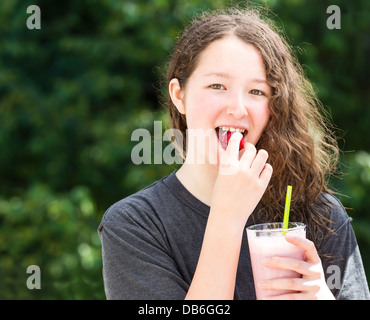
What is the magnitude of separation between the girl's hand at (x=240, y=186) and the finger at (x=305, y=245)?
0.13 meters

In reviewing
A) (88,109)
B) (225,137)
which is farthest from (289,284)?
(88,109)

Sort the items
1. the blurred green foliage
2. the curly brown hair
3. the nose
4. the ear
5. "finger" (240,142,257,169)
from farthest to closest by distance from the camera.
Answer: the blurred green foliage, the ear, the curly brown hair, the nose, "finger" (240,142,257,169)

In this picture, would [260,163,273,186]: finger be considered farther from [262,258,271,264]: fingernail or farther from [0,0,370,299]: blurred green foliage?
[0,0,370,299]: blurred green foliage

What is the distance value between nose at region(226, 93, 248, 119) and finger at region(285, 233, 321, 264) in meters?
0.40

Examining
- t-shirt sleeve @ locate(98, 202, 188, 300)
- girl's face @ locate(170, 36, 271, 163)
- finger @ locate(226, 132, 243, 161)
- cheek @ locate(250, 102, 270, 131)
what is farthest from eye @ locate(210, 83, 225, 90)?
t-shirt sleeve @ locate(98, 202, 188, 300)

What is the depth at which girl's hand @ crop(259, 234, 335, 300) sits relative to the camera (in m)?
1.25

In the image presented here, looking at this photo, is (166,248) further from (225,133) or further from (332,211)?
(332,211)

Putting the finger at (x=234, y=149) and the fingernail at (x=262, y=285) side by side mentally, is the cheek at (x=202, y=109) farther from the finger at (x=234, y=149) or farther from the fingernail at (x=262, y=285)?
the fingernail at (x=262, y=285)

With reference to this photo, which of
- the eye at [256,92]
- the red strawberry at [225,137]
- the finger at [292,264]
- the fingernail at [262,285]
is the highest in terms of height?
the eye at [256,92]

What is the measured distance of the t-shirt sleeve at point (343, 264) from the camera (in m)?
1.59

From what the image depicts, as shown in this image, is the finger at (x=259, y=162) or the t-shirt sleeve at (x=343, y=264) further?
the t-shirt sleeve at (x=343, y=264)

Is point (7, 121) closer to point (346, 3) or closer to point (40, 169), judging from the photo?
point (40, 169)

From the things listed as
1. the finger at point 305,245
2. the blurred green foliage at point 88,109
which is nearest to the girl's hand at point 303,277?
the finger at point 305,245
